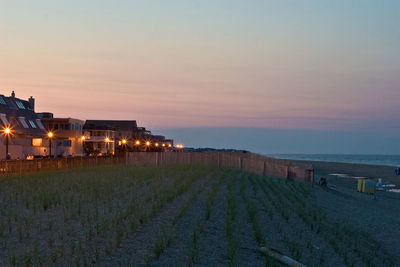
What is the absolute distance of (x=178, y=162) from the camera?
49562 millimetres

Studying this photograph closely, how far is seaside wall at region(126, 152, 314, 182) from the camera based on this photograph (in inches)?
Answer: 1388

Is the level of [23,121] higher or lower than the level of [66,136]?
higher

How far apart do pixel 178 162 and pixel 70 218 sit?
1446 inches

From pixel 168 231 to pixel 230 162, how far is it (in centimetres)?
3312

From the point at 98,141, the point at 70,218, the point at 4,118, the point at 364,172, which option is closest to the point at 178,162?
the point at 4,118

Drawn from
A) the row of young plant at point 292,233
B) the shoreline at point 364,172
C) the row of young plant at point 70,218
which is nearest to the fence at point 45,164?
the row of young plant at point 70,218

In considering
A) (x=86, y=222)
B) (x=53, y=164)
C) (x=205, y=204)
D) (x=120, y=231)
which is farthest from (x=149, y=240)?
(x=53, y=164)

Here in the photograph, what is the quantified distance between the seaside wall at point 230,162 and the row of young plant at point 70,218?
16105 mm

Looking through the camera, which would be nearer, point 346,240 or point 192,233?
point 192,233

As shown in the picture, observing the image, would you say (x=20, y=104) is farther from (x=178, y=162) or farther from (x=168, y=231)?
(x=168, y=231)

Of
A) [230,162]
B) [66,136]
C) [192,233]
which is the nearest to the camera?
[192,233]

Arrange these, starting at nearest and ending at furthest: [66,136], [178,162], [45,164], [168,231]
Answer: [168,231] → [45,164] → [178,162] → [66,136]

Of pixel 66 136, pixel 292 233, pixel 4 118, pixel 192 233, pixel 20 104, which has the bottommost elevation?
pixel 292 233

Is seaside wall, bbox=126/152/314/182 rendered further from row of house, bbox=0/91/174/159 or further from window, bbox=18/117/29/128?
window, bbox=18/117/29/128
